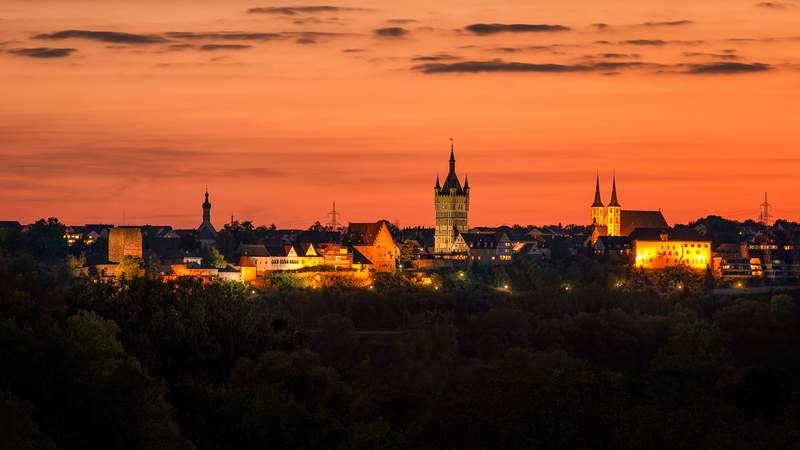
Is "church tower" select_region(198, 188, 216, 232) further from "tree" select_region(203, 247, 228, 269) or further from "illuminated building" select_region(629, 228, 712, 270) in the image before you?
"illuminated building" select_region(629, 228, 712, 270)

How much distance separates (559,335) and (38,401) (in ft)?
241

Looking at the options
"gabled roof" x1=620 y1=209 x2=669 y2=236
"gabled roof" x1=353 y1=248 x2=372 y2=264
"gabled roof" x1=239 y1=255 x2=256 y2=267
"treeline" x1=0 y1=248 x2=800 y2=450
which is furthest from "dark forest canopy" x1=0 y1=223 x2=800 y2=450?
"gabled roof" x1=620 y1=209 x2=669 y2=236

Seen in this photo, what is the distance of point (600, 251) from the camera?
167 meters

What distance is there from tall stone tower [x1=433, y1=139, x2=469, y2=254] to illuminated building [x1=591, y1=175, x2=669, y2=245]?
580 inches

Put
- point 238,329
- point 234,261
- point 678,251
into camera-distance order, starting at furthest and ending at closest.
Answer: point 678,251 → point 234,261 → point 238,329

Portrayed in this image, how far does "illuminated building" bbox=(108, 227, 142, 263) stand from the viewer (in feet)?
506

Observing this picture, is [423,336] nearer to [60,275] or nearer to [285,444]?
[60,275]

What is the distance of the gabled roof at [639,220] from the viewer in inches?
7249

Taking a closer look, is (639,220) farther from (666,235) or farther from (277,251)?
(277,251)

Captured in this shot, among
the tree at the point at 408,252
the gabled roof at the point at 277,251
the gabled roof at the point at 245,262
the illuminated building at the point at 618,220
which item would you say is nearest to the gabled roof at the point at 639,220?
Result: the illuminated building at the point at 618,220

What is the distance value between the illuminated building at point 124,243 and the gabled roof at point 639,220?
57.3m

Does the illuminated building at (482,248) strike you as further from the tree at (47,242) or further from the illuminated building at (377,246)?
the tree at (47,242)

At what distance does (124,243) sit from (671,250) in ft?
174

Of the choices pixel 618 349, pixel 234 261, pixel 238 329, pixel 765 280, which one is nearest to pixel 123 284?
pixel 238 329
